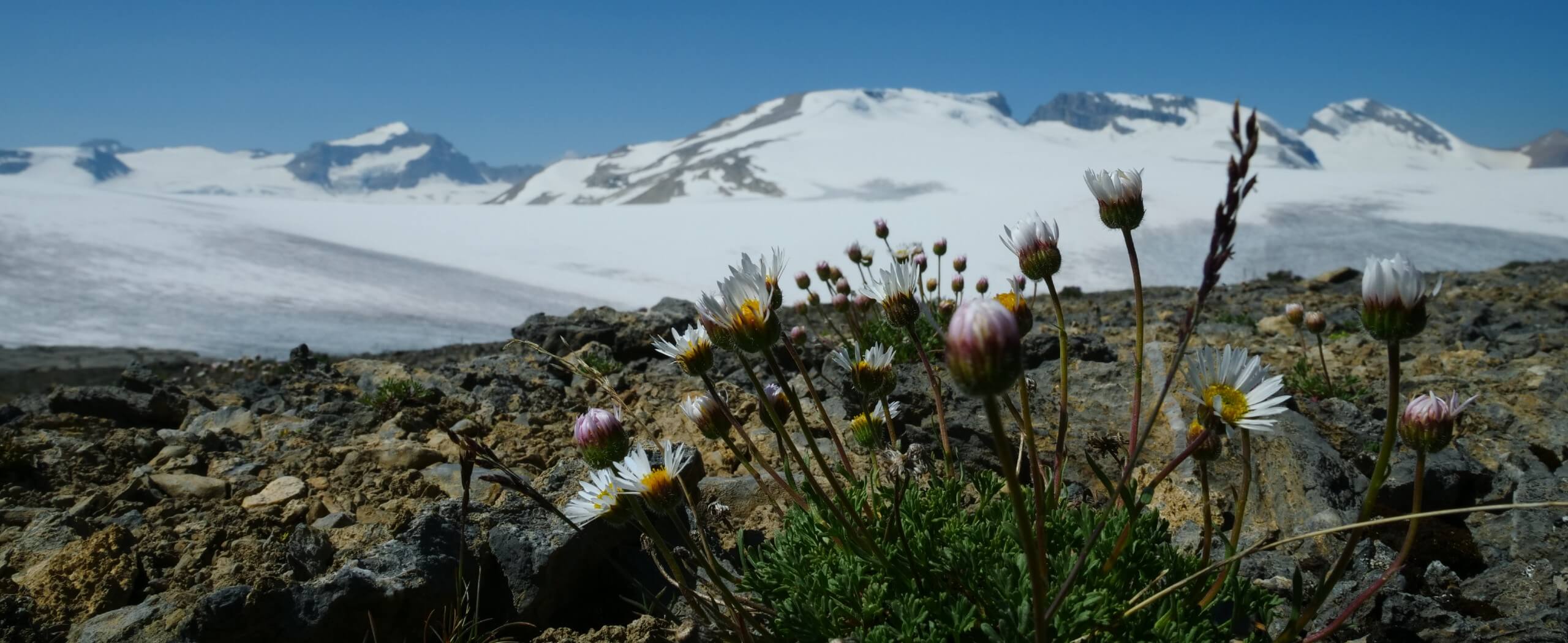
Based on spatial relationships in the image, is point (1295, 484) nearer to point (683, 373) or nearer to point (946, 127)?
point (683, 373)

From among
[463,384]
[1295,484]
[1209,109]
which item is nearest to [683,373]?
[463,384]

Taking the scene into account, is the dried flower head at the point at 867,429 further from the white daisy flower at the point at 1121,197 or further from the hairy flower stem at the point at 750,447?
the white daisy flower at the point at 1121,197

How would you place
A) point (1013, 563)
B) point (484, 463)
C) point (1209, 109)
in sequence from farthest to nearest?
1. point (1209, 109)
2. point (484, 463)
3. point (1013, 563)

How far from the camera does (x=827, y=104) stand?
8044 cm

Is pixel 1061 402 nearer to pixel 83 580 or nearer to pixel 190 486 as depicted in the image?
pixel 83 580

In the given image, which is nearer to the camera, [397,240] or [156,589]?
[156,589]

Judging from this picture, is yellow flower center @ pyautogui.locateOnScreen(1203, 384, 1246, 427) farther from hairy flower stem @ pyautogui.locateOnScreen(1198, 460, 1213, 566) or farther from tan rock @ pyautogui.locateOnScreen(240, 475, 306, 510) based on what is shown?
tan rock @ pyautogui.locateOnScreen(240, 475, 306, 510)

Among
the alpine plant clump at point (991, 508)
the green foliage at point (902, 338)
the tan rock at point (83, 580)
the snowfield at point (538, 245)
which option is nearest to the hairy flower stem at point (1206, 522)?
the alpine plant clump at point (991, 508)

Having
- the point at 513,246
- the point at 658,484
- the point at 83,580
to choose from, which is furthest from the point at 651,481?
the point at 513,246

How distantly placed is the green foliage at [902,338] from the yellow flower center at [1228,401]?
2288 mm

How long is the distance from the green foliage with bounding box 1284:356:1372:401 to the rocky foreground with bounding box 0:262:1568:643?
0.14 feet

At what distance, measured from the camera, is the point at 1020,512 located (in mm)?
1086

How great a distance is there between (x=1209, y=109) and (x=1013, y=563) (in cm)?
19803

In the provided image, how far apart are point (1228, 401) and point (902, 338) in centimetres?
252
